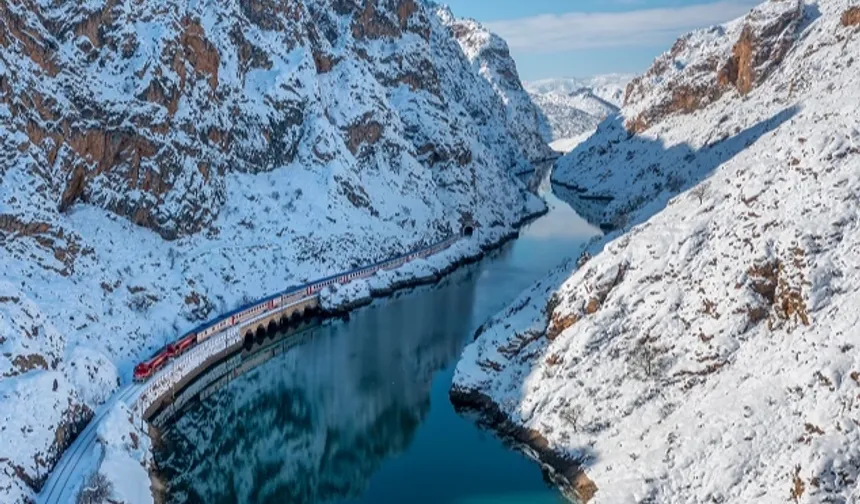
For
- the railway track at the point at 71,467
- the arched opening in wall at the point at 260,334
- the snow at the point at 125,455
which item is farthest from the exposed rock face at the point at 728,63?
the railway track at the point at 71,467

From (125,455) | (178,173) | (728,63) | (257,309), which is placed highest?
(728,63)

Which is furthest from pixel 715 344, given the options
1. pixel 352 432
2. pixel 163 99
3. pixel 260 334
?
pixel 163 99

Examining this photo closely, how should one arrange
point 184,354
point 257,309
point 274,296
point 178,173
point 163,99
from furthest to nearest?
point 163,99 → point 178,173 → point 274,296 → point 257,309 → point 184,354

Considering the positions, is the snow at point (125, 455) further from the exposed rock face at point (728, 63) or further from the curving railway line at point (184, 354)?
the exposed rock face at point (728, 63)

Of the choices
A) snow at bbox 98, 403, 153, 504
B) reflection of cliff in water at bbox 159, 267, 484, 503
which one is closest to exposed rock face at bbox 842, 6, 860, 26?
reflection of cliff in water at bbox 159, 267, 484, 503

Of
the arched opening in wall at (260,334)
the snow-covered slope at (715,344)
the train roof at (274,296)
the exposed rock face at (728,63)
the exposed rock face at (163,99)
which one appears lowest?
the snow-covered slope at (715,344)

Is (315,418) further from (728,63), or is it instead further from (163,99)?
(728,63)

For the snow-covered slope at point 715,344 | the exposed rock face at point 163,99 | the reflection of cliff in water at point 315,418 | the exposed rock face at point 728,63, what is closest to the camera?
the snow-covered slope at point 715,344
